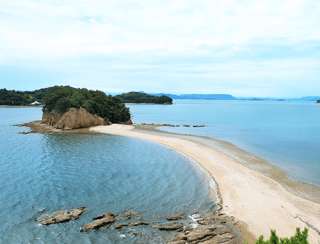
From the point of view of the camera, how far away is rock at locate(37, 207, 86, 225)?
28641 mm

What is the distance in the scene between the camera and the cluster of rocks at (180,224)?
25656 mm

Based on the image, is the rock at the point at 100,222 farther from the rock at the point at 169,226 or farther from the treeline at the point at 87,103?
the treeline at the point at 87,103

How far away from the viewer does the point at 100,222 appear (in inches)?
1112

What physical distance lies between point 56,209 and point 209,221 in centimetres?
1158

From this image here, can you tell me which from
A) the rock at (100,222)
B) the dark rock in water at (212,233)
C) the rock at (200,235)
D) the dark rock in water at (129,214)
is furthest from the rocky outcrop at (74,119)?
the rock at (200,235)

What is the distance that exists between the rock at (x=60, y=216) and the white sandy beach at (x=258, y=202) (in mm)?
10932

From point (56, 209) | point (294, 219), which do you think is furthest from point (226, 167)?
point (56, 209)

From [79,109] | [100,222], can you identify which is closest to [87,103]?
[79,109]

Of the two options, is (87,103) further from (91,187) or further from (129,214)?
(129,214)

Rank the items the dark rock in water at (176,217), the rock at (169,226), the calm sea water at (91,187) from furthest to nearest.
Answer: the dark rock in water at (176,217) → the rock at (169,226) → the calm sea water at (91,187)

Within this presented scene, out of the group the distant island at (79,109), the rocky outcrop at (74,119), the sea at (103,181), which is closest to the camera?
the sea at (103,181)

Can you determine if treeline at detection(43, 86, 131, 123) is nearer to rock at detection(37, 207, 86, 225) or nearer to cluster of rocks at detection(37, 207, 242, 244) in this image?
rock at detection(37, 207, 86, 225)

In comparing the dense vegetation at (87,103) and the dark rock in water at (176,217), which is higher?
the dense vegetation at (87,103)

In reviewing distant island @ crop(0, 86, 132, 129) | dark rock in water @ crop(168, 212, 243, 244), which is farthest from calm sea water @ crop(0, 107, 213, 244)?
distant island @ crop(0, 86, 132, 129)
